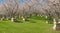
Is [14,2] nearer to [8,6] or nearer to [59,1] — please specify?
[8,6]

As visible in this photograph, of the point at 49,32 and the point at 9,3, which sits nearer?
the point at 49,32

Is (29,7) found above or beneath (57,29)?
above

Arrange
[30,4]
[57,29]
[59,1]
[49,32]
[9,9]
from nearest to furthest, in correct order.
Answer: [49,32]
[57,29]
[59,1]
[9,9]
[30,4]

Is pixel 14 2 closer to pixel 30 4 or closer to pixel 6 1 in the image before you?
pixel 6 1

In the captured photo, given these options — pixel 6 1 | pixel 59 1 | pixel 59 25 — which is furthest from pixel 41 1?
pixel 59 25

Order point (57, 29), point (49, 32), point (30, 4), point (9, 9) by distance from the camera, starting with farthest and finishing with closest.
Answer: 1. point (30, 4)
2. point (9, 9)
3. point (57, 29)
4. point (49, 32)

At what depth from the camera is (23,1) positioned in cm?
6062

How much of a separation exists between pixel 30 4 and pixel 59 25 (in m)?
39.3

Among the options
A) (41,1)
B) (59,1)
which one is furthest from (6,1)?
(59,1)

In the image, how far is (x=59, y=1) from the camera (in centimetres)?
2752

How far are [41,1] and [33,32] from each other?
31723mm

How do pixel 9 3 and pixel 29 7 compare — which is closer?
pixel 9 3

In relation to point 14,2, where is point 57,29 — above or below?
below

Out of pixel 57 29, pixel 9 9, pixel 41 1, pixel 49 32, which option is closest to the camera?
pixel 49 32
